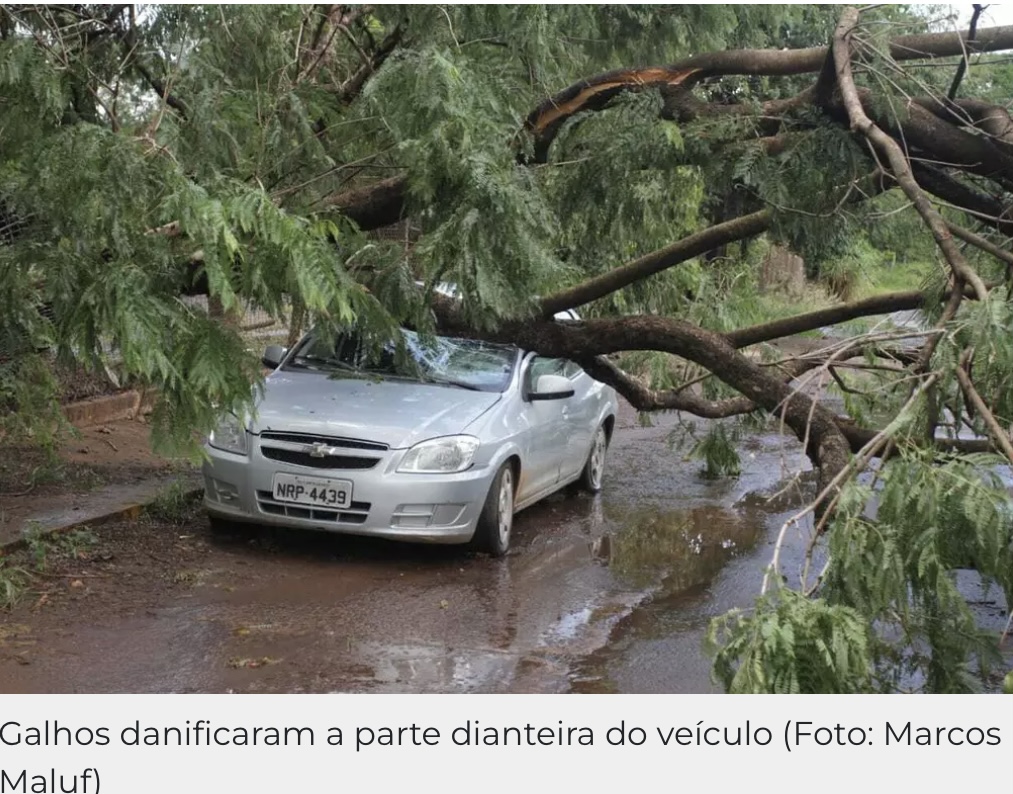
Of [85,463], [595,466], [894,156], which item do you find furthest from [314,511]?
[894,156]

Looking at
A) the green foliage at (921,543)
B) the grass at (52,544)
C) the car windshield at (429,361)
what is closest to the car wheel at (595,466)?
the car windshield at (429,361)

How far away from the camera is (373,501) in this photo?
799cm

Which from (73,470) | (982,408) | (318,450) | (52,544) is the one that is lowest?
(73,470)

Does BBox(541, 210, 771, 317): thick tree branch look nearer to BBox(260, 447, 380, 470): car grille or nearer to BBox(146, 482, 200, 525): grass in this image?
BBox(260, 447, 380, 470): car grille

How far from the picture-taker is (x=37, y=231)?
6.23 m

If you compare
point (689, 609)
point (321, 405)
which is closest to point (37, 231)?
point (321, 405)

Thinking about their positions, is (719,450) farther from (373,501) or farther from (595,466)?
(373,501)

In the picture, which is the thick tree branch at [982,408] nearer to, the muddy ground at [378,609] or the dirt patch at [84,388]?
the muddy ground at [378,609]

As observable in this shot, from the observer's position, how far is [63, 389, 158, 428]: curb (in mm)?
11969

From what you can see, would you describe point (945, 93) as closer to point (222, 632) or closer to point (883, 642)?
point (883, 642)

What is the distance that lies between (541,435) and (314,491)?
207 centimetres

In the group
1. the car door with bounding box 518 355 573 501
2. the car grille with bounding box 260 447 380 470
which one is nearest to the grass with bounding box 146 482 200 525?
the car grille with bounding box 260 447 380 470

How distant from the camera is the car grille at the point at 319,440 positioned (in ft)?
26.6

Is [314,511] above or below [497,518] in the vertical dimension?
above
